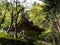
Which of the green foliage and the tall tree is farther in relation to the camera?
the green foliage

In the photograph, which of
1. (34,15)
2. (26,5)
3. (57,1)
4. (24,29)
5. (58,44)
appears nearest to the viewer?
(57,1)

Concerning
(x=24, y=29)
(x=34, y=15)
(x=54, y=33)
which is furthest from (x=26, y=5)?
(x=34, y=15)

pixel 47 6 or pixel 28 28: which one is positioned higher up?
pixel 47 6

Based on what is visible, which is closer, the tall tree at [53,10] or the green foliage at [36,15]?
the tall tree at [53,10]

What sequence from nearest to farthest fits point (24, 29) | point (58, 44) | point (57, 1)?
point (57, 1) < point (58, 44) < point (24, 29)

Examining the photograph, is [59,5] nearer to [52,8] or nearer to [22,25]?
[52,8]

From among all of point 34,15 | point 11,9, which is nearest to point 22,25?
point 11,9

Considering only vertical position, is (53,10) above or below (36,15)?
above

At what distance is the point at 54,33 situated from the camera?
29.6 m

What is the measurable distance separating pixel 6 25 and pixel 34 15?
765 inches

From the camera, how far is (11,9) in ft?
163

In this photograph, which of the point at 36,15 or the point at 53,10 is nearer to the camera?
the point at 53,10

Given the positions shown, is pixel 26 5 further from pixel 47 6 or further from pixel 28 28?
pixel 47 6

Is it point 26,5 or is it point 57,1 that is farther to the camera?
point 26,5
